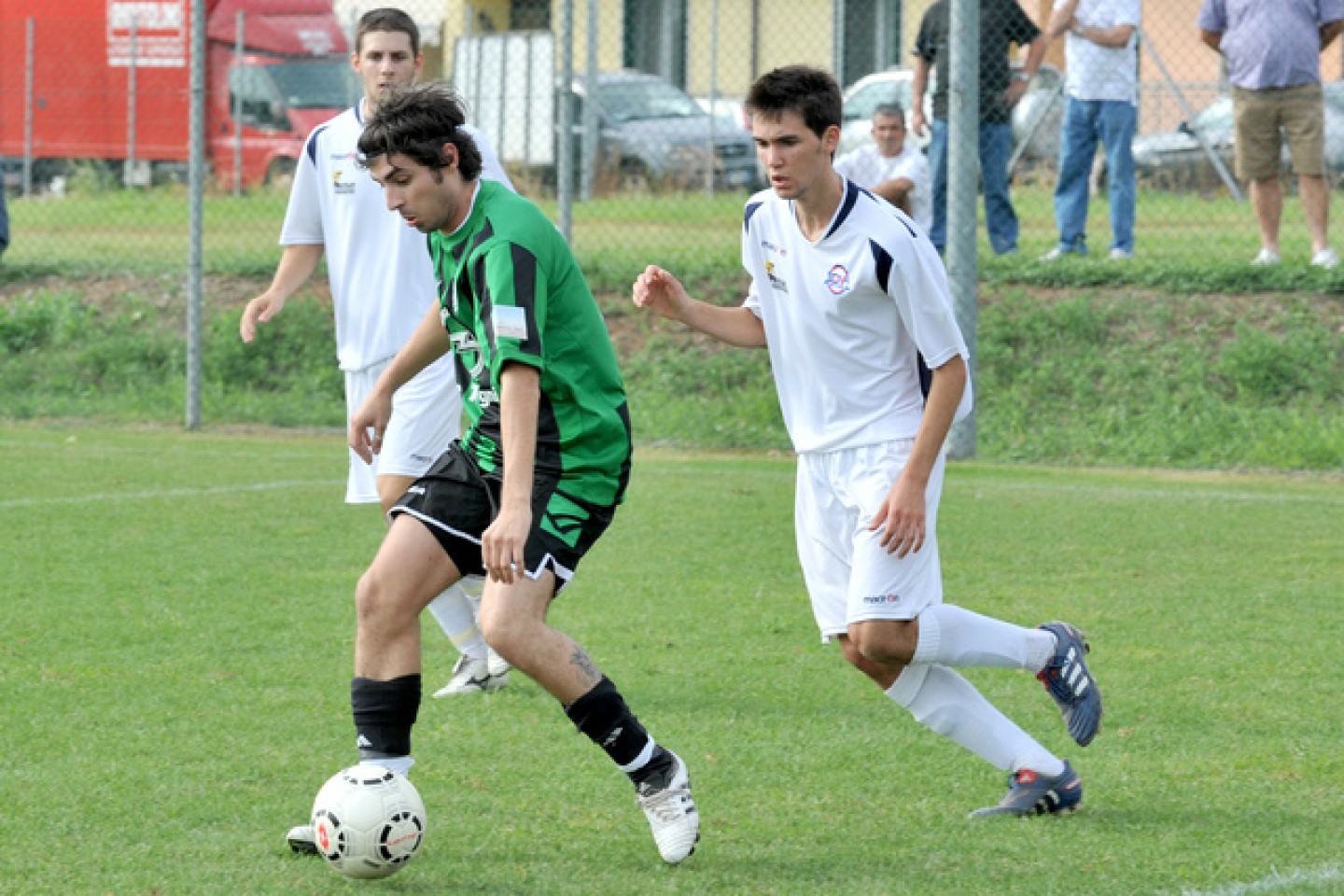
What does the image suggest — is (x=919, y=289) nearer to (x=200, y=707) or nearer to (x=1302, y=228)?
(x=200, y=707)

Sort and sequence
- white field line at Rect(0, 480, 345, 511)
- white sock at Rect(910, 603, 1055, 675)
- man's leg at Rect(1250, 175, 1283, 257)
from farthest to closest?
man's leg at Rect(1250, 175, 1283, 257)
white field line at Rect(0, 480, 345, 511)
white sock at Rect(910, 603, 1055, 675)

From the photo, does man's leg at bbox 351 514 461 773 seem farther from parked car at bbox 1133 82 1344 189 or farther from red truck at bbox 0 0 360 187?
red truck at bbox 0 0 360 187

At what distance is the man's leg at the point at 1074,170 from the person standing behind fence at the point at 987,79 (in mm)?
355

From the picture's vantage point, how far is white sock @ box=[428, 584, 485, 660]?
5930 mm

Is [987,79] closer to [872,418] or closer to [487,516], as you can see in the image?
[872,418]

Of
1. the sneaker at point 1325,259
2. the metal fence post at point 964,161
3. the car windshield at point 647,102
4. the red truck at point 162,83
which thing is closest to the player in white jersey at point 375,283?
the metal fence post at point 964,161

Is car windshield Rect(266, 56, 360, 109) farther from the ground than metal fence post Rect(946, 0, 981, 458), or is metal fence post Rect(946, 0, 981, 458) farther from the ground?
car windshield Rect(266, 56, 360, 109)

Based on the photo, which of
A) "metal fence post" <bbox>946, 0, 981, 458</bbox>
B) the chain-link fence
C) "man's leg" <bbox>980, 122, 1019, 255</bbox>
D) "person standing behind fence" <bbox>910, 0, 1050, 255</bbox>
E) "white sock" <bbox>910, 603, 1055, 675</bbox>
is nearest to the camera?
"white sock" <bbox>910, 603, 1055, 675</bbox>

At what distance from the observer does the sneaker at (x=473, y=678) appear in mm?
5914

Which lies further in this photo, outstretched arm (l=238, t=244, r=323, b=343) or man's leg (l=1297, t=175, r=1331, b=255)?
man's leg (l=1297, t=175, r=1331, b=255)

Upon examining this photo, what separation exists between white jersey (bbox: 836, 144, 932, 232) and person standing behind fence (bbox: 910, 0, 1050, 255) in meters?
0.32

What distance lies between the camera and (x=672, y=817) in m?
4.22

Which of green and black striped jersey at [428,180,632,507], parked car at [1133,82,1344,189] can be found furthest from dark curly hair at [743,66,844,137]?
parked car at [1133,82,1344,189]

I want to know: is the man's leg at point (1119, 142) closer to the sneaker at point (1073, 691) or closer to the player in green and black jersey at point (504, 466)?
the sneaker at point (1073, 691)
